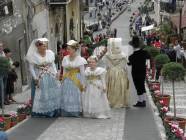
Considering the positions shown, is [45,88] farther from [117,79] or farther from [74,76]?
[117,79]

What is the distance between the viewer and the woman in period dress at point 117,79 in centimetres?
1488

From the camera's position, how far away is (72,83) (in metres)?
→ 13.2

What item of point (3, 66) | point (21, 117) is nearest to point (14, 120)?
point (21, 117)

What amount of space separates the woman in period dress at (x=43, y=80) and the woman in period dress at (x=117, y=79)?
2063 millimetres

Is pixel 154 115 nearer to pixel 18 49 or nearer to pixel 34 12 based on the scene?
pixel 18 49

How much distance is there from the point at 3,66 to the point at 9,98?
15.6ft

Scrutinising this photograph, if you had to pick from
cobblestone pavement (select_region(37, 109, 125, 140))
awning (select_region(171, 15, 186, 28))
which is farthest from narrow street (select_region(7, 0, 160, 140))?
awning (select_region(171, 15, 186, 28))

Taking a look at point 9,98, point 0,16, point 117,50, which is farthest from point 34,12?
point 117,50

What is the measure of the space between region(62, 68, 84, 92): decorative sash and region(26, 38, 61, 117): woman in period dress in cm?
27

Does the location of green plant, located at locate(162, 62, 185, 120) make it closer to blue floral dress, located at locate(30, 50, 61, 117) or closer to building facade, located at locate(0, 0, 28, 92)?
blue floral dress, located at locate(30, 50, 61, 117)

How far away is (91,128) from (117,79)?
3.22 metres

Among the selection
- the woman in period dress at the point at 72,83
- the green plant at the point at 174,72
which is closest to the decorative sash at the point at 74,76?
the woman in period dress at the point at 72,83

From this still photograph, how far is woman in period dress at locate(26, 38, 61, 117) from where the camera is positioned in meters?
13.1

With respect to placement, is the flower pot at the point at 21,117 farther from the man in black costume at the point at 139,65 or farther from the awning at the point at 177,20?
the awning at the point at 177,20
